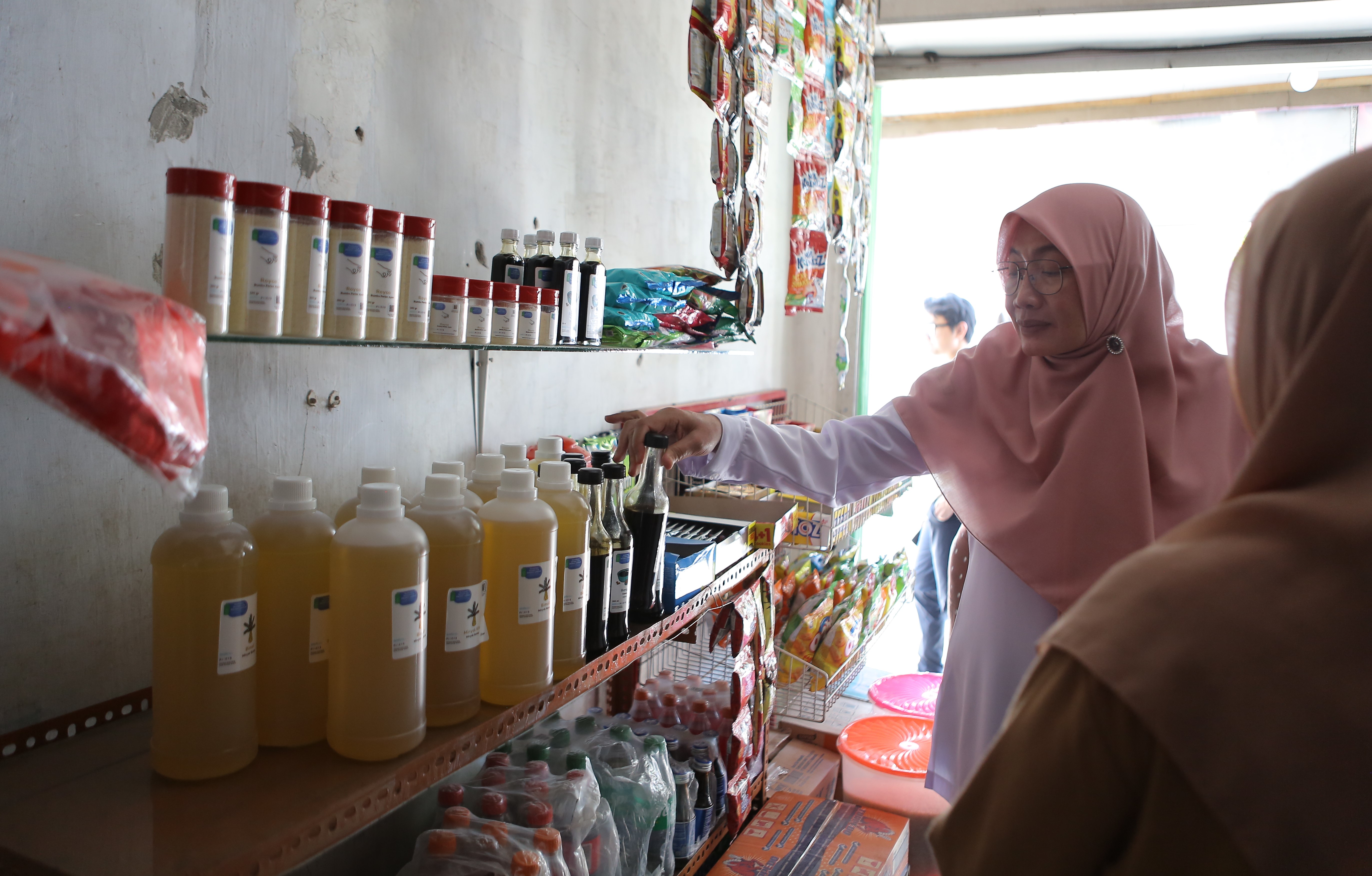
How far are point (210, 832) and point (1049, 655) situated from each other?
87 cm

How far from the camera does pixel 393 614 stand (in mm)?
1072

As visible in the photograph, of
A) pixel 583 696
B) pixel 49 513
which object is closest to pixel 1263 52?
pixel 583 696

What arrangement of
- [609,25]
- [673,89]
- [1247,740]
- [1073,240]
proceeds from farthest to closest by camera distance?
[673,89], [609,25], [1073,240], [1247,740]

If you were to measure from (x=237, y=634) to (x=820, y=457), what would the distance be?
1506 mm

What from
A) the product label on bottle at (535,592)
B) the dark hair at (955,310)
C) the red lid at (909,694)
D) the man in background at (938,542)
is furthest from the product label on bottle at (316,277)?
the dark hair at (955,310)

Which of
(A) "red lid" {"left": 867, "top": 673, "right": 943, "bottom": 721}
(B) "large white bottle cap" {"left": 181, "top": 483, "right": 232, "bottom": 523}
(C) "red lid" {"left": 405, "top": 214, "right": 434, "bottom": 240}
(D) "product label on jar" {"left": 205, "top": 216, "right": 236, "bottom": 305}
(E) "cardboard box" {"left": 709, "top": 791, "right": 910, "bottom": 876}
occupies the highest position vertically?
(C) "red lid" {"left": 405, "top": 214, "right": 434, "bottom": 240}

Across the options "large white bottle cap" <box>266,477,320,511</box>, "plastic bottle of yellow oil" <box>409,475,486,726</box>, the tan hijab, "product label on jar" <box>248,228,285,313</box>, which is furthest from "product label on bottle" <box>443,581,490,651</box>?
the tan hijab

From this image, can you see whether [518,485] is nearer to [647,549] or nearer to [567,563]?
[567,563]

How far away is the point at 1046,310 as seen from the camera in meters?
1.89

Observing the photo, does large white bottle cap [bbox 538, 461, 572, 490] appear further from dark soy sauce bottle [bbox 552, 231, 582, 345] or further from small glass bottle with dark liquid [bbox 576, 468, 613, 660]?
dark soy sauce bottle [bbox 552, 231, 582, 345]

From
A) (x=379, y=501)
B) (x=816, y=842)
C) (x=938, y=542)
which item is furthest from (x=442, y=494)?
(x=938, y=542)

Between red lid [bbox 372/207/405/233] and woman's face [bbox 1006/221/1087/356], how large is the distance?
4.42 ft

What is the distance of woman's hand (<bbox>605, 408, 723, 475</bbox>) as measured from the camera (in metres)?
1.88

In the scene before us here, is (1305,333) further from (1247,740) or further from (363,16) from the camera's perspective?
(363,16)
